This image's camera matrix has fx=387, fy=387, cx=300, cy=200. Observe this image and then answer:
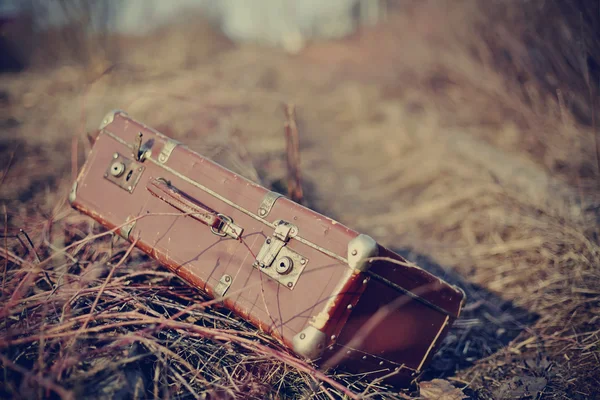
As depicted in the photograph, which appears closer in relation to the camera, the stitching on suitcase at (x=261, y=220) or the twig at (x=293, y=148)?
the stitching on suitcase at (x=261, y=220)

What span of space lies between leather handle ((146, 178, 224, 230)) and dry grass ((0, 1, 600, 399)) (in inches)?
16.2

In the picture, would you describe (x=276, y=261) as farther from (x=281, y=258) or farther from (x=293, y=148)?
(x=293, y=148)

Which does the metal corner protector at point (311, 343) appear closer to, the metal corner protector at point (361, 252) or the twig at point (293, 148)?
the metal corner protector at point (361, 252)

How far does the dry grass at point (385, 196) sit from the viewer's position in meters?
1.66

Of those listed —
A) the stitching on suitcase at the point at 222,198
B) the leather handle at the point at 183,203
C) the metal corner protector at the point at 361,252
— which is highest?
the metal corner protector at the point at 361,252

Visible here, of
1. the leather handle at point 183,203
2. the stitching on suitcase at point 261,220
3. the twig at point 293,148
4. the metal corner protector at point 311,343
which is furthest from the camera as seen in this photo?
the twig at point 293,148

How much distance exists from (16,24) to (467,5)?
982 centimetres

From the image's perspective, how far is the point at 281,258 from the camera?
174cm

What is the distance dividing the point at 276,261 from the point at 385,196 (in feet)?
11.4

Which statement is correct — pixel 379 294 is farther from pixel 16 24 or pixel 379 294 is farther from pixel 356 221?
pixel 16 24

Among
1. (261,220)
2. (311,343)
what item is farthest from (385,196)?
(311,343)

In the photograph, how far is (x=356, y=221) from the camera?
13.8 feet

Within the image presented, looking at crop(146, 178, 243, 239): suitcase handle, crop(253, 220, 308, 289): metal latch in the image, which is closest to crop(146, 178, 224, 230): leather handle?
crop(146, 178, 243, 239): suitcase handle

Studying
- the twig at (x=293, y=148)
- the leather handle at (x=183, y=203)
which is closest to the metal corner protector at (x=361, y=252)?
the leather handle at (x=183, y=203)
